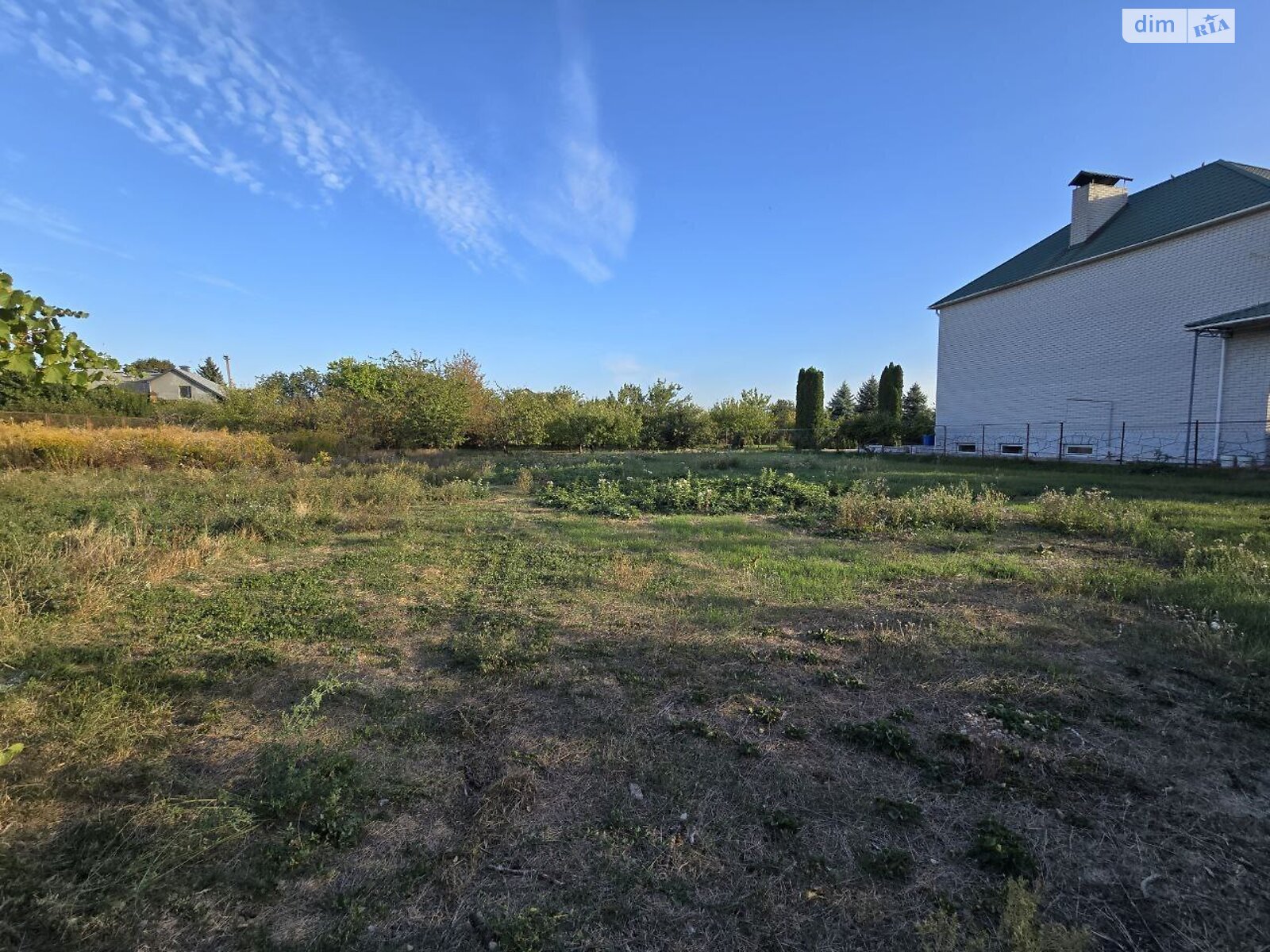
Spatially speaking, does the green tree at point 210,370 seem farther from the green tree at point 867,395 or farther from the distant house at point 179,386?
the green tree at point 867,395

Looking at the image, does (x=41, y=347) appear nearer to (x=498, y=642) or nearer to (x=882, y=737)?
(x=498, y=642)

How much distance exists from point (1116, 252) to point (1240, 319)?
7009mm

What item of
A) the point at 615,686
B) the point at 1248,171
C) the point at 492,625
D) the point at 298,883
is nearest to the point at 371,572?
the point at 492,625

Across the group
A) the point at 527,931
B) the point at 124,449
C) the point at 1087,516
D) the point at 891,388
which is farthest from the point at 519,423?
the point at 891,388

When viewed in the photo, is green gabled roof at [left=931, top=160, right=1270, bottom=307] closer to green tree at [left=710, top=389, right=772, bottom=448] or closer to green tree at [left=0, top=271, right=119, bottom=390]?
green tree at [left=710, top=389, right=772, bottom=448]

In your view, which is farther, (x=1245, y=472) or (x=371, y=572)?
(x=1245, y=472)

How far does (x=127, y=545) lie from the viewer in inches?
220

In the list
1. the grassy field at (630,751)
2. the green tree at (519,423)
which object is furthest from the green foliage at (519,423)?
the grassy field at (630,751)

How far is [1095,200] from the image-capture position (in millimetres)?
22250

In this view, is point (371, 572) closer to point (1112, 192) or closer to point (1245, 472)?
point (1245, 472)

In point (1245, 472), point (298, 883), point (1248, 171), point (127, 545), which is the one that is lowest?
point (298, 883)

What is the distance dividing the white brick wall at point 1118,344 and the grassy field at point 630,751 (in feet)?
56.3

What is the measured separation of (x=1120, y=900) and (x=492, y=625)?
3.65 metres

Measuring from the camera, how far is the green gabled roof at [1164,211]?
56.7ft
